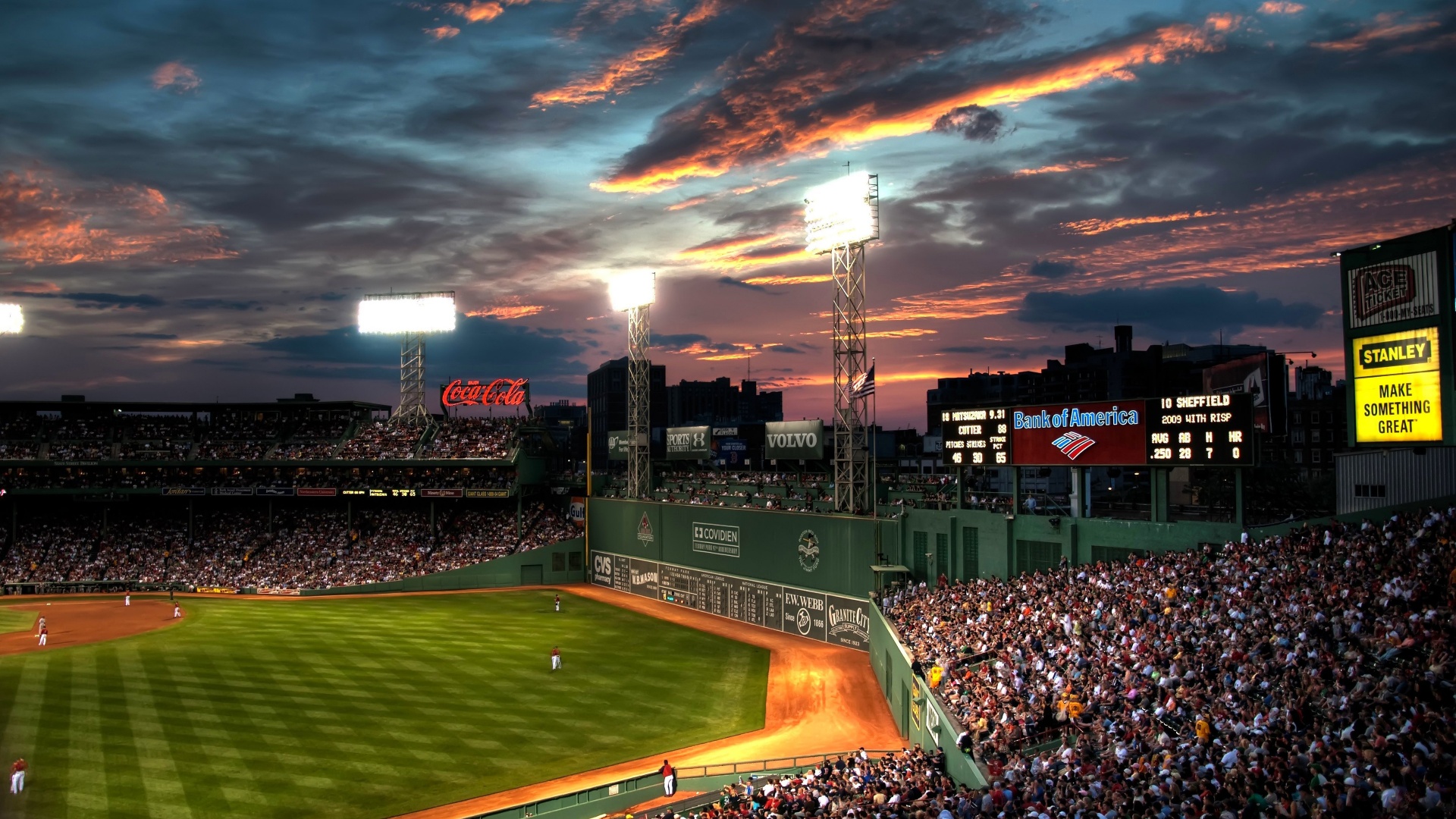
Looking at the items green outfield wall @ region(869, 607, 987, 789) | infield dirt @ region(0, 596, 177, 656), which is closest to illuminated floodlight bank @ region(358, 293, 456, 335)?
infield dirt @ region(0, 596, 177, 656)

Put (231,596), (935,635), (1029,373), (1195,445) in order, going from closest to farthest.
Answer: (1195,445) → (935,635) → (231,596) → (1029,373)

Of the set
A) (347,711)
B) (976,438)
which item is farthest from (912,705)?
(347,711)

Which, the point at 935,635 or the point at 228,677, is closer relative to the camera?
the point at 935,635

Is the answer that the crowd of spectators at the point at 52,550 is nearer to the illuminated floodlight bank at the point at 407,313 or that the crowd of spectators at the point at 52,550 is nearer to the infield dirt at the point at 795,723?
the illuminated floodlight bank at the point at 407,313

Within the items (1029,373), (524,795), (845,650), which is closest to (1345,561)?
(524,795)

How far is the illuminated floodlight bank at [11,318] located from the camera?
217ft

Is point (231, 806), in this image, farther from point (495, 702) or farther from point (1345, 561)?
point (1345, 561)

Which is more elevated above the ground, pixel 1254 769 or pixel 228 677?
pixel 1254 769

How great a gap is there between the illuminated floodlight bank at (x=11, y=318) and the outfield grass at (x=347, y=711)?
120ft

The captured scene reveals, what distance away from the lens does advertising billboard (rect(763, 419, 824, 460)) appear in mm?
49125

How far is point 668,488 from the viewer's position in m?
58.6

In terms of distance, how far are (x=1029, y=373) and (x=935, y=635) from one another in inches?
3837

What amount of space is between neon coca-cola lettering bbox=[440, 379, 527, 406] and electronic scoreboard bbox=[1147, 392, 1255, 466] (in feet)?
161

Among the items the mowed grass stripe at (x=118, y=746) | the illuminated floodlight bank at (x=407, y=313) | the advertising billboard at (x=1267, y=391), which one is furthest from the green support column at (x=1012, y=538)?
the illuminated floodlight bank at (x=407, y=313)
